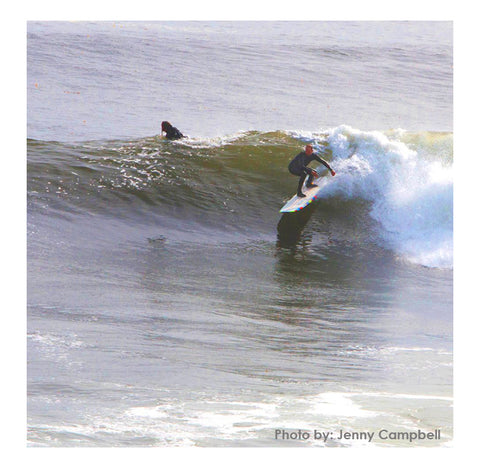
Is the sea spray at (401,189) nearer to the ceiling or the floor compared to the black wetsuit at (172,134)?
nearer to the floor

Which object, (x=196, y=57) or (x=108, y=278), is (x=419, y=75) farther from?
(x=108, y=278)

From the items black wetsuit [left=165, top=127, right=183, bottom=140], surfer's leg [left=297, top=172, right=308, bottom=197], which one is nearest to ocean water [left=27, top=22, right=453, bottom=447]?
black wetsuit [left=165, top=127, right=183, bottom=140]

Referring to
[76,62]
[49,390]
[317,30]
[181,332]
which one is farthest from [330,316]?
[76,62]

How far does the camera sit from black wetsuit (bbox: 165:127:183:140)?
1603 cm

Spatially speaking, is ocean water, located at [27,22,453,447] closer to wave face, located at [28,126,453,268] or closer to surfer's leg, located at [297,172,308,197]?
wave face, located at [28,126,453,268]

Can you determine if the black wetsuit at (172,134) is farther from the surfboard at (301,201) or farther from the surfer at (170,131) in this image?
the surfboard at (301,201)

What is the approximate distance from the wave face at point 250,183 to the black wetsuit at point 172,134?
0.19 metres

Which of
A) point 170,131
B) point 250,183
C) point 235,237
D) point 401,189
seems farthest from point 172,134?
point 401,189

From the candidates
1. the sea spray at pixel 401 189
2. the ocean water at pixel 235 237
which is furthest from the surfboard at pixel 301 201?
Result: the sea spray at pixel 401 189

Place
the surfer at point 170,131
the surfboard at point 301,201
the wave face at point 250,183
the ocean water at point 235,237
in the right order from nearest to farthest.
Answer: the ocean water at point 235,237 < the wave face at point 250,183 < the surfboard at point 301,201 < the surfer at point 170,131

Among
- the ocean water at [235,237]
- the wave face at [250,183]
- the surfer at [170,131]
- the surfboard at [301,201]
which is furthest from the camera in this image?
the surfer at [170,131]

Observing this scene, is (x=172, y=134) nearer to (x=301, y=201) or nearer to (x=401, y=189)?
(x=301, y=201)

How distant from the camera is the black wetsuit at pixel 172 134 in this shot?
16031mm

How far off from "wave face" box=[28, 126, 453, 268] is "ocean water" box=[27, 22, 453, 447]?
52 millimetres
